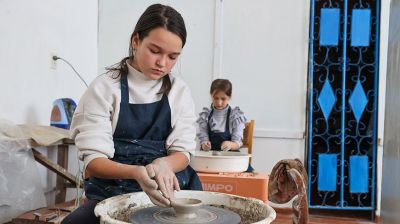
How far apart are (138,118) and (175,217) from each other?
1.03 ft

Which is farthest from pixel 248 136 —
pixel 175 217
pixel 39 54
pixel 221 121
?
pixel 175 217

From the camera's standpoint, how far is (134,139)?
0.98m

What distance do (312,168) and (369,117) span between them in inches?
22.7

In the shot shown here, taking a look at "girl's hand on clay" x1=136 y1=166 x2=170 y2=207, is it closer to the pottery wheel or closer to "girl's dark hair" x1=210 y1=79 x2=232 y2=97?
the pottery wheel

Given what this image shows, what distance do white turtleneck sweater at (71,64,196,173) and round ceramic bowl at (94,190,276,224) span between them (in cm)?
12

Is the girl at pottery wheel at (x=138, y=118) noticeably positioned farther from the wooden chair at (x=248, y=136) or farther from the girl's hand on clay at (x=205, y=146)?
the wooden chair at (x=248, y=136)

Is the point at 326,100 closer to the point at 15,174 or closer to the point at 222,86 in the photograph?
the point at 222,86

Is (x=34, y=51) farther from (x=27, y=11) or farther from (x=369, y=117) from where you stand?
(x=369, y=117)

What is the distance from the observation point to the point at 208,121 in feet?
8.39

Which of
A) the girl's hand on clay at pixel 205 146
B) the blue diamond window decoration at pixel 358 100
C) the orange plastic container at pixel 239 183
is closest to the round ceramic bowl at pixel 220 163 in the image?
the orange plastic container at pixel 239 183

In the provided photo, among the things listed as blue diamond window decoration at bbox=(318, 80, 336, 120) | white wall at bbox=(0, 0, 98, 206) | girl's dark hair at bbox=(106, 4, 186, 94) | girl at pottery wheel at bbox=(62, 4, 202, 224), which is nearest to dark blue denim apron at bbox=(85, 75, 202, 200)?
girl at pottery wheel at bbox=(62, 4, 202, 224)

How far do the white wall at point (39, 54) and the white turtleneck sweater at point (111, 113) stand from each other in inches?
42.7

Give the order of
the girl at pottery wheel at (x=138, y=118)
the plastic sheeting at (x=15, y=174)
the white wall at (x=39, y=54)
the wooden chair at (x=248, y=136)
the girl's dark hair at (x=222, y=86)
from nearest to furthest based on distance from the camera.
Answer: the girl at pottery wheel at (x=138, y=118)
the plastic sheeting at (x=15, y=174)
the white wall at (x=39, y=54)
the girl's dark hair at (x=222, y=86)
the wooden chair at (x=248, y=136)

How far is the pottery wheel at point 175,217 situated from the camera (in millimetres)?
744
